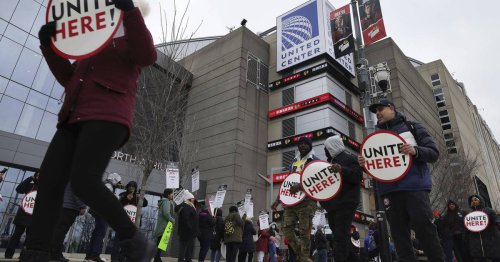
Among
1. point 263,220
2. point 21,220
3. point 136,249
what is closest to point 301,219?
point 136,249

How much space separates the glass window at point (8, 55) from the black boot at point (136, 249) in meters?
25.8

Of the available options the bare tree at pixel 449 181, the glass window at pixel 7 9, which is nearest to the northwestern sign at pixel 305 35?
the bare tree at pixel 449 181

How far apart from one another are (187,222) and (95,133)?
7.08 m

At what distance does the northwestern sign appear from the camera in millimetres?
29922

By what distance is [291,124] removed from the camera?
98.8 ft

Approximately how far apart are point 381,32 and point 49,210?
37.8 ft

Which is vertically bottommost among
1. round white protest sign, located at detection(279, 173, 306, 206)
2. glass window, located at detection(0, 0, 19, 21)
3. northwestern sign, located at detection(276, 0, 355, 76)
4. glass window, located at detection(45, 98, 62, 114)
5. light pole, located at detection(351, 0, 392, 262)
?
round white protest sign, located at detection(279, 173, 306, 206)

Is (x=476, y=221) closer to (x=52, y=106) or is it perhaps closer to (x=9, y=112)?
(x=9, y=112)

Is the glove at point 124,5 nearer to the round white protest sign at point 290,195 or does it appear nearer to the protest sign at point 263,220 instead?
the round white protest sign at point 290,195

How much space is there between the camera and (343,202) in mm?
4965

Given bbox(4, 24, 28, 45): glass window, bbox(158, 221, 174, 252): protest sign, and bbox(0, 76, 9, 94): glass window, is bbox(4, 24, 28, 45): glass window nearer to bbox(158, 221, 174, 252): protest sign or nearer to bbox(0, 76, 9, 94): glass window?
bbox(0, 76, 9, 94): glass window

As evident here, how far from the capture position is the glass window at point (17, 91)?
73.3ft

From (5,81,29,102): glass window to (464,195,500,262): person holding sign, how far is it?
2568 centimetres

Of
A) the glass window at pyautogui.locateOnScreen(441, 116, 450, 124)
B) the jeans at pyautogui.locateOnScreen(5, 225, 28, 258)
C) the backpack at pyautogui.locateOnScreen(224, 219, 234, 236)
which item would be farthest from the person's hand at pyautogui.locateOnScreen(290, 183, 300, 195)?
the glass window at pyautogui.locateOnScreen(441, 116, 450, 124)
